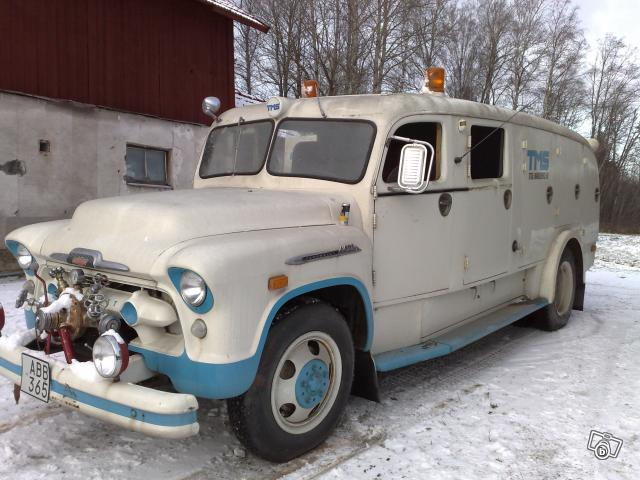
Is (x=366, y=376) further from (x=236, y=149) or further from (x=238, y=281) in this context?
(x=236, y=149)

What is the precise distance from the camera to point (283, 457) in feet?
10.1

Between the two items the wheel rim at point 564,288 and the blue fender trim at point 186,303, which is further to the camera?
the wheel rim at point 564,288

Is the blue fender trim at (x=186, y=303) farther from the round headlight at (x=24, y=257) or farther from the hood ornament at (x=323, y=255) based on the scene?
the round headlight at (x=24, y=257)

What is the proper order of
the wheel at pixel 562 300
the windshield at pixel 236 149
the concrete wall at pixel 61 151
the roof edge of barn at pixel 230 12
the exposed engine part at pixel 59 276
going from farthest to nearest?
the roof edge of barn at pixel 230 12 < the concrete wall at pixel 61 151 < the wheel at pixel 562 300 < the windshield at pixel 236 149 < the exposed engine part at pixel 59 276

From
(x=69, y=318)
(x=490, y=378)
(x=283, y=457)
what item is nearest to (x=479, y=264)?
(x=490, y=378)

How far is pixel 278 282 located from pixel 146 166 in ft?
33.9

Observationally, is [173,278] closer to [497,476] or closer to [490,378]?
[497,476]

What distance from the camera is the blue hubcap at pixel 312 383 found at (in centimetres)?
316

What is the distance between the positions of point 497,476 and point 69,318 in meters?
2.42

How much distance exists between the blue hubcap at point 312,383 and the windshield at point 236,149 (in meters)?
1.63

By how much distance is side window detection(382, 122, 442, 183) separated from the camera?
3.82 m

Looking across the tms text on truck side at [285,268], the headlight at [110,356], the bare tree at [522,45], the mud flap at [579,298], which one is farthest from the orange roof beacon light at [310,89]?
the bare tree at [522,45]

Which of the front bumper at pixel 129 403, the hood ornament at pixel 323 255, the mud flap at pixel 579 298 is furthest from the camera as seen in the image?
the mud flap at pixel 579 298

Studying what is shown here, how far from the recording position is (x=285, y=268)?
9.64 ft
